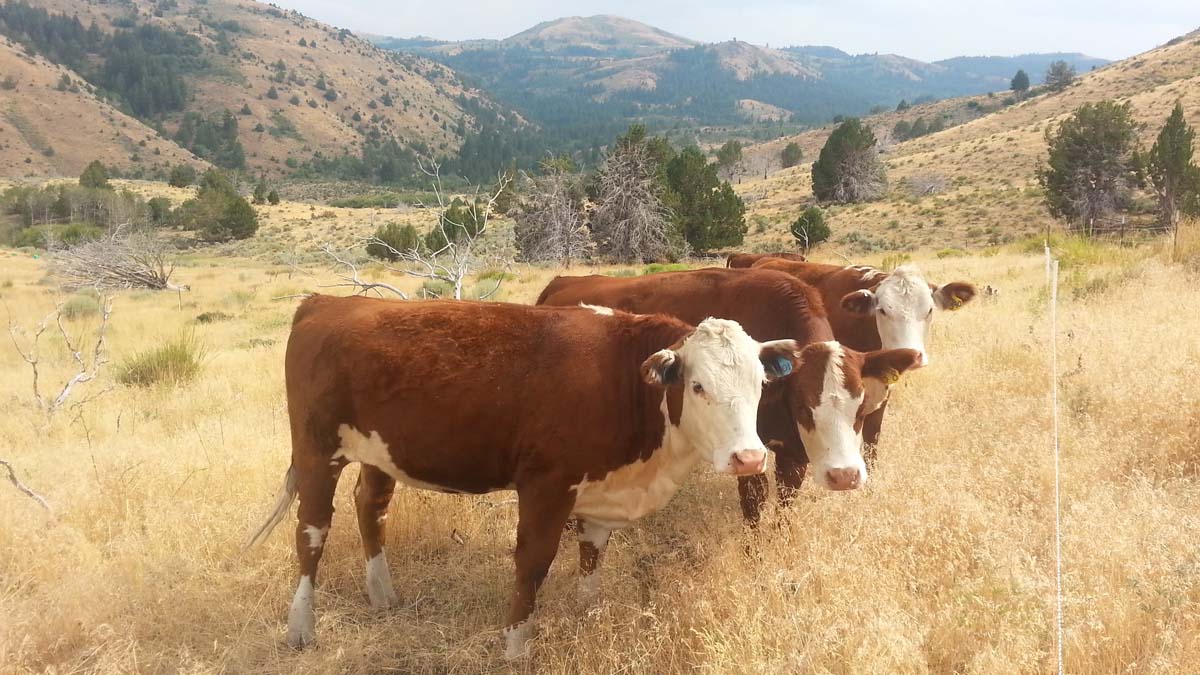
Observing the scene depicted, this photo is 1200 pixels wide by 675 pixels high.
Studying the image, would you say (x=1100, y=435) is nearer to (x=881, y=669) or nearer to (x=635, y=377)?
(x=881, y=669)

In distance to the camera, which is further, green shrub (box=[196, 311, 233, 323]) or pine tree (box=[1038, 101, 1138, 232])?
pine tree (box=[1038, 101, 1138, 232])

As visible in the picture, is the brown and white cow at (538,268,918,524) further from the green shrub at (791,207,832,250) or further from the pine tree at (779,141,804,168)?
the pine tree at (779,141,804,168)

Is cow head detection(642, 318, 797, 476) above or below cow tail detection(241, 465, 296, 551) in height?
above

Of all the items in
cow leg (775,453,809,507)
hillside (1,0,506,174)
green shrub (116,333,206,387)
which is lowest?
green shrub (116,333,206,387)

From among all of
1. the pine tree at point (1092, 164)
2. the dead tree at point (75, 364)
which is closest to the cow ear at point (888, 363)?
the dead tree at point (75, 364)

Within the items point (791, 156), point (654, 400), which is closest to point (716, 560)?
point (654, 400)

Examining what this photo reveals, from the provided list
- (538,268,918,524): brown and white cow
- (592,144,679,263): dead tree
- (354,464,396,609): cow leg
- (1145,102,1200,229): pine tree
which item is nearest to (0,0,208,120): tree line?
(592,144,679,263): dead tree

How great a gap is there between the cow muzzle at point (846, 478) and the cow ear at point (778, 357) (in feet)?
2.12

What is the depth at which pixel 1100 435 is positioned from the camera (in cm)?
559

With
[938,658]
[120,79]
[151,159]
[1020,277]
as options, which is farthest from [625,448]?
[120,79]

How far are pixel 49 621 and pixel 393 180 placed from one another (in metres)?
123

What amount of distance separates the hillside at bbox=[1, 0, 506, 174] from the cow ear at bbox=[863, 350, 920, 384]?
124 metres

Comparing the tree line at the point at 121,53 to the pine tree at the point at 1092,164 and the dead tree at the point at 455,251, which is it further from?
the dead tree at the point at 455,251

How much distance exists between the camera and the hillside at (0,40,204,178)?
3607 inches
